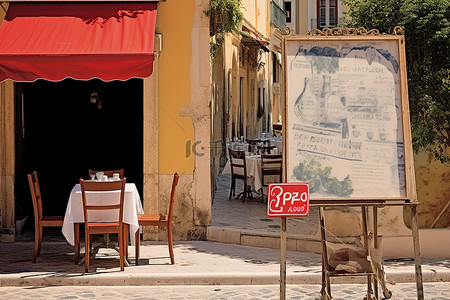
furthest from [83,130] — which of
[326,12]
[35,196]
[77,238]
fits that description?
[326,12]

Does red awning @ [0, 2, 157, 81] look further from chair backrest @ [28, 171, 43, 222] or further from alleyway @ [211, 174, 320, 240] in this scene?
alleyway @ [211, 174, 320, 240]

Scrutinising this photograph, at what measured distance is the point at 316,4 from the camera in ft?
146

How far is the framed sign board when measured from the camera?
6.40 meters

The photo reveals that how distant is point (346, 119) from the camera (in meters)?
6.46

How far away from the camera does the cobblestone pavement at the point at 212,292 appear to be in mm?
7789

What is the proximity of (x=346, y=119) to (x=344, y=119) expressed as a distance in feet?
0.05

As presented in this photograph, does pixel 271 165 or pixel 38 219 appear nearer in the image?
pixel 38 219

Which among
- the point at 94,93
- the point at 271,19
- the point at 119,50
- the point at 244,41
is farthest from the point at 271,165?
the point at 271,19

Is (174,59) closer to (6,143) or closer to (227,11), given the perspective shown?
(227,11)

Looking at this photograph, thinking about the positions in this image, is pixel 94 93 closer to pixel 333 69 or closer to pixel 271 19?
pixel 333 69

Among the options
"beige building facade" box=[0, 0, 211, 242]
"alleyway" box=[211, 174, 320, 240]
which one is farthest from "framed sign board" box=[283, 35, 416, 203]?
"beige building facade" box=[0, 0, 211, 242]

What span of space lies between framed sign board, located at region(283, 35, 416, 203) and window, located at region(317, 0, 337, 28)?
38.9 m

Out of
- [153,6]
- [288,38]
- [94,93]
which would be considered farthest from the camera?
[94,93]

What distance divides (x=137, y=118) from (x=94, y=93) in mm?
1005
